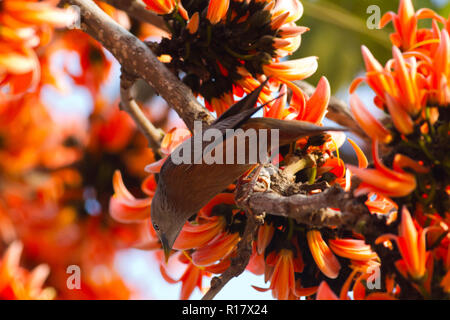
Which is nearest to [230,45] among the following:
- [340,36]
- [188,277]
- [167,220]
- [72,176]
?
[167,220]

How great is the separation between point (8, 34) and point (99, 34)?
0.14 meters

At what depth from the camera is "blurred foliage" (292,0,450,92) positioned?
167 centimetres

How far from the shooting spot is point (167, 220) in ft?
2.48

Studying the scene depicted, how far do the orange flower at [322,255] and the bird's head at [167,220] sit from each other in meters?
0.18

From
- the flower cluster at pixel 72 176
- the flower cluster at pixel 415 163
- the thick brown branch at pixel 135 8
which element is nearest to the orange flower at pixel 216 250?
the flower cluster at pixel 415 163

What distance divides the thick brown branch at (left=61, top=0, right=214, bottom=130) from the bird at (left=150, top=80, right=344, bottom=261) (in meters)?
0.08

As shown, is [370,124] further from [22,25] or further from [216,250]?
[22,25]

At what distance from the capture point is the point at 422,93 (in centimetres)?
63

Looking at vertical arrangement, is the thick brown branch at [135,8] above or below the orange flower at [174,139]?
above

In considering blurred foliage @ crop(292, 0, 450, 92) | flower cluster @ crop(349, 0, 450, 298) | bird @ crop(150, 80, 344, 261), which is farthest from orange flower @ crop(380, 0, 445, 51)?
blurred foliage @ crop(292, 0, 450, 92)

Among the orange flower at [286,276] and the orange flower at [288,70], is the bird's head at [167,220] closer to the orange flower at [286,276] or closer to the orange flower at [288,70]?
the orange flower at [286,276]

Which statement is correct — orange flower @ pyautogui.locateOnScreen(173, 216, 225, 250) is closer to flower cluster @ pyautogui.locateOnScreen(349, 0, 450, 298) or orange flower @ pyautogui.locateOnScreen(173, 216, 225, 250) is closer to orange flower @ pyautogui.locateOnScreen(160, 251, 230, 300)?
orange flower @ pyautogui.locateOnScreen(160, 251, 230, 300)

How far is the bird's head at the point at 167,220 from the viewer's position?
0.74 m
